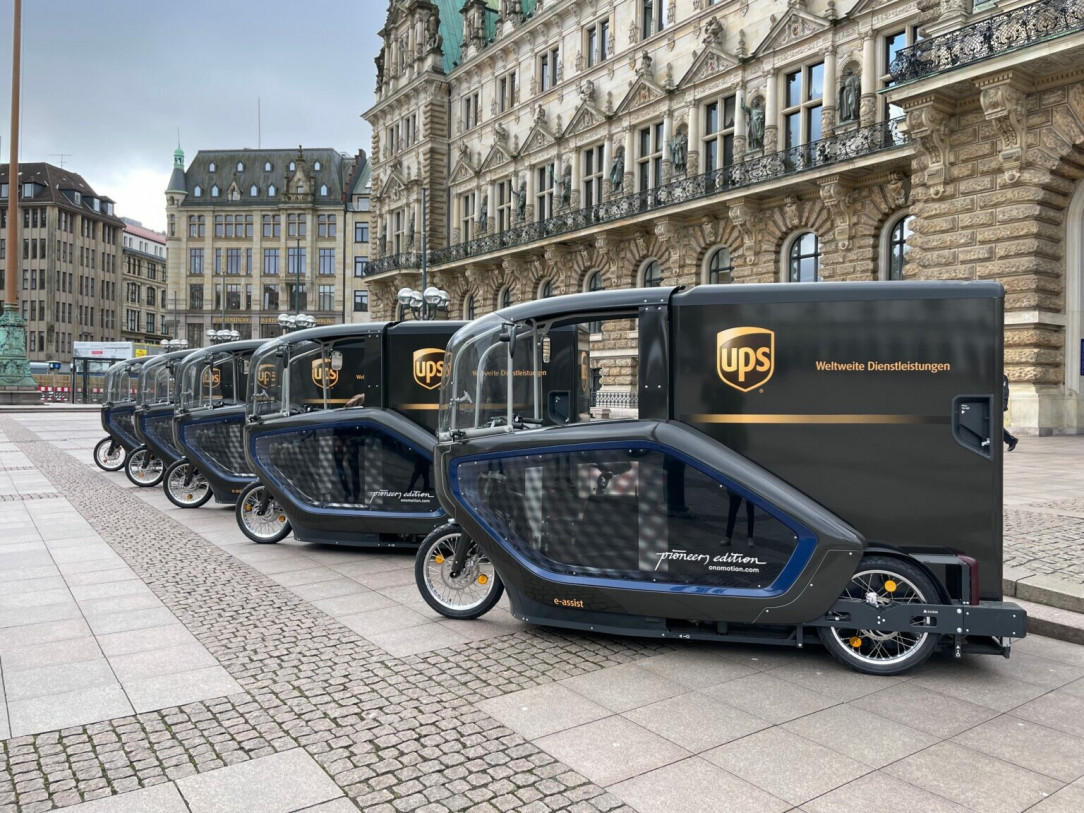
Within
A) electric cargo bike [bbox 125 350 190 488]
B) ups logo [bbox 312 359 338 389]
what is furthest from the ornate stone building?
electric cargo bike [bbox 125 350 190 488]

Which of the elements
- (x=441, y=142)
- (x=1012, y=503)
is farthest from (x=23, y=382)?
(x=1012, y=503)

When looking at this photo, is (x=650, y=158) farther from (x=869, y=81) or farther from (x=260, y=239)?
(x=260, y=239)

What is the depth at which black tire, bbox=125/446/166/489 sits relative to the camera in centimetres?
1509

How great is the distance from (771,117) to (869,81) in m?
3.83

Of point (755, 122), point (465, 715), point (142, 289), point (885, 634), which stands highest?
point (142, 289)

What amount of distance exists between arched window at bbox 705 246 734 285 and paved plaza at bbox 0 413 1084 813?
23.2m

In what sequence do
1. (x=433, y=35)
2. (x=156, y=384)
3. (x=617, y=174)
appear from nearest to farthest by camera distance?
(x=156, y=384)
(x=617, y=174)
(x=433, y=35)

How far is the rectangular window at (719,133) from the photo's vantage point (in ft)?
100

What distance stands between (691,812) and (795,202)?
83.5ft

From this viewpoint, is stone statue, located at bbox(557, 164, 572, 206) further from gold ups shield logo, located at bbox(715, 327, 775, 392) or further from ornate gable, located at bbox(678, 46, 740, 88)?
gold ups shield logo, located at bbox(715, 327, 775, 392)

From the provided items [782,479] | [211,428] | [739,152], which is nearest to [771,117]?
[739,152]

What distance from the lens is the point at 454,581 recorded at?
262 inches

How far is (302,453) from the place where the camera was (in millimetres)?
9211

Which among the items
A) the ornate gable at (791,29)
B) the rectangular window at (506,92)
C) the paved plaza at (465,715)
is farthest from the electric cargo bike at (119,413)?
the rectangular window at (506,92)
